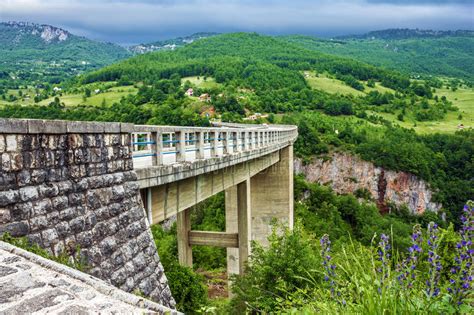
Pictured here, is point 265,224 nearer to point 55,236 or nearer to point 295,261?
point 295,261

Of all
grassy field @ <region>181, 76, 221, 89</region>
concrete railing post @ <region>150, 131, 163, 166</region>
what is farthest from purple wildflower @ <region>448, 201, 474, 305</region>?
grassy field @ <region>181, 76, 221, 89</region>

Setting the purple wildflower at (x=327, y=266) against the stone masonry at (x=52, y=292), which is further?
the purple wildflower at (x=327, y=266)

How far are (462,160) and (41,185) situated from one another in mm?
93094

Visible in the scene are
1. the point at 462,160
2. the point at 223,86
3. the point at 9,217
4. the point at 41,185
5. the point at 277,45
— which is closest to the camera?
the point at 9,217

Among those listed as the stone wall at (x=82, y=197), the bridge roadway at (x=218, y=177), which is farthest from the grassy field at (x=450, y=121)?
the stone wall at (x=82, y=197)

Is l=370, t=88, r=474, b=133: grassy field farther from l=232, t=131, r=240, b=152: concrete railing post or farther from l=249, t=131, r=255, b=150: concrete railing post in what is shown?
l=232, t=131, r=240, b=152: concrete railing post

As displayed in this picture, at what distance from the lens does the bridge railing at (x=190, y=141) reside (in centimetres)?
957

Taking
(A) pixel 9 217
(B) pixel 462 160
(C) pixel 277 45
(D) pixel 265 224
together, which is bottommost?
(B) pixel 462 160

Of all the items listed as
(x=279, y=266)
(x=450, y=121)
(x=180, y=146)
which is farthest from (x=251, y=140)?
(x=450, y=121)

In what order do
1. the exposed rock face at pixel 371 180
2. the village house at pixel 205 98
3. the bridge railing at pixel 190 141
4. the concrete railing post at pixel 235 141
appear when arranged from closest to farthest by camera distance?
1. the bridge railing at pixel 190 141
2. the concrete railing post at pixel 235 141
3. the exposed rock face at pixel 371 180
4. the village house at pixel 205 98

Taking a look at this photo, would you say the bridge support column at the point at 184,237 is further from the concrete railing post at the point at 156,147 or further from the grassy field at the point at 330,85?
the grassy field at the point at 330,85

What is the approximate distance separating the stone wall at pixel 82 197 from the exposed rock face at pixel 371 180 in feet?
212

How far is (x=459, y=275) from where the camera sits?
3752 mm

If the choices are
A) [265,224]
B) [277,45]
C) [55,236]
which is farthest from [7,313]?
[277,45]
